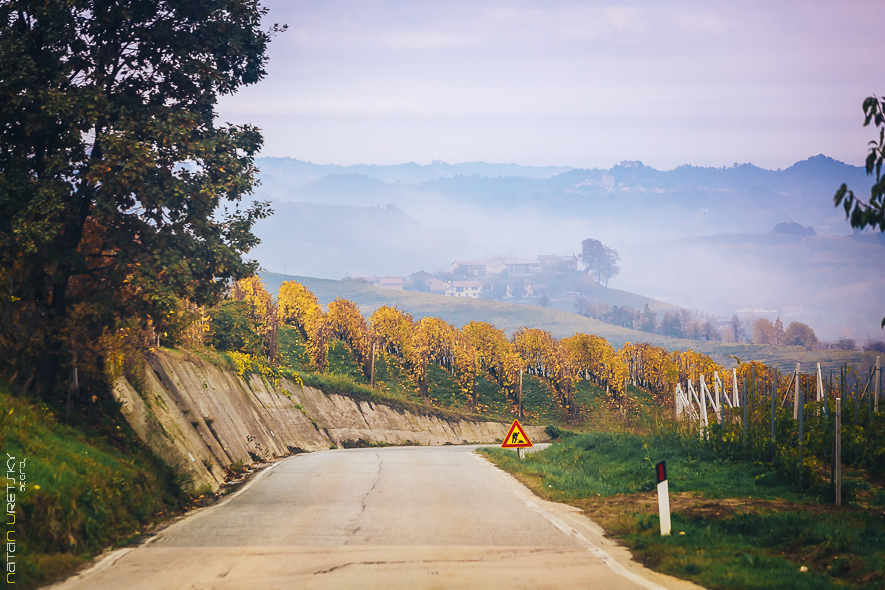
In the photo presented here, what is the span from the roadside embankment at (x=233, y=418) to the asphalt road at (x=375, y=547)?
7.84ft

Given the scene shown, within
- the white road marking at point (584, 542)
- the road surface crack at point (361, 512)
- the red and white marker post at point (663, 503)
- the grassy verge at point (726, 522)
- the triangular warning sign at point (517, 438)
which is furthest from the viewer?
the triangular warning sign at point (517, 438)

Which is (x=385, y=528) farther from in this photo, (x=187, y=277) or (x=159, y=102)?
(x=159, y=102)

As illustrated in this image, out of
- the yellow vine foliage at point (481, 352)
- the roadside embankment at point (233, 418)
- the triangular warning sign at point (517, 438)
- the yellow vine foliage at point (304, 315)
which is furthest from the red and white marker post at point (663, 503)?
the yellow vine foliage at point (304, 315)

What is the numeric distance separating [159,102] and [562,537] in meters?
11.6

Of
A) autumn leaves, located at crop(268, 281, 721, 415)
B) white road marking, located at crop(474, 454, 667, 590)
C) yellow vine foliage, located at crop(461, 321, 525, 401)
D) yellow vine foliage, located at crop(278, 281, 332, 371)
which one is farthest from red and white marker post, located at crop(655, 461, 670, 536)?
yellow vine foliage, located at crop(461, 321, 525, 401)

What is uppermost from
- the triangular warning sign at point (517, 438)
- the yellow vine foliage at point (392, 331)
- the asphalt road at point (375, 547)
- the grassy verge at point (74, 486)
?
the yellow vine foliage at point (392, 331)

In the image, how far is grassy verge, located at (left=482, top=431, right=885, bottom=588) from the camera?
9.24m

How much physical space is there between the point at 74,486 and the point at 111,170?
19.7ft

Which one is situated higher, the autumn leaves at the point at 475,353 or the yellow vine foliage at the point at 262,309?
the yellow vine foliage at the point at 262,309

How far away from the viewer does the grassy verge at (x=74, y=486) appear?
30.5 ft

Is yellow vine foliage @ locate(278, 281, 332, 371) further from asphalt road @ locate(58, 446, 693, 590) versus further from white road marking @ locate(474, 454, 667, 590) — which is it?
asphalt road @ locate(58, 446, 693, 590)

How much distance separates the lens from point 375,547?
10.7 metres

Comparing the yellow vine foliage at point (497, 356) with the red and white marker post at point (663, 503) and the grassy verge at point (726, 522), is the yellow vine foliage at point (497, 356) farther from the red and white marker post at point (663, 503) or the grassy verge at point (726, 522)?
Result: the red and white marker post at point (663, 503)

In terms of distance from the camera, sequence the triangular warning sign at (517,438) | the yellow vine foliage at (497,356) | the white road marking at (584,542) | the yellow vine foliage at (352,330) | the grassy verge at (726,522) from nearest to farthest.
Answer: the white road marking at (584,542) → the grassy verge at (726,522) → the triangular warning sign at (517,438) → the yellow vine foliage at (352,330) → the yellow vine foliage at (497,356)
